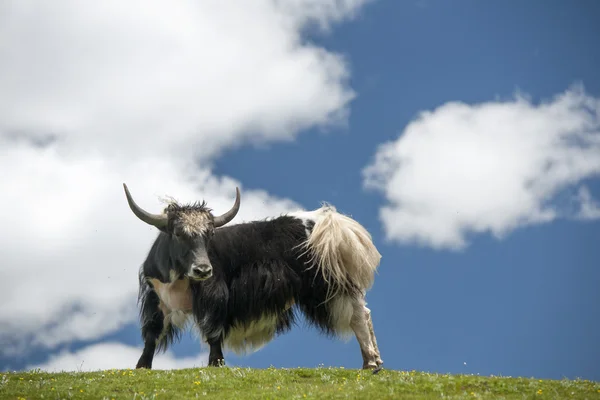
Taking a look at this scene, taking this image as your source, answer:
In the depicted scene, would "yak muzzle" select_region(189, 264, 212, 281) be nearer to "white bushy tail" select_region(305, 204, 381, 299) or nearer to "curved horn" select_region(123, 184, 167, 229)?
"curved horn" select_region(123, 184, 167, 229)

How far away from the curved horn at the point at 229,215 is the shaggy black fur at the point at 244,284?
0.87 ft

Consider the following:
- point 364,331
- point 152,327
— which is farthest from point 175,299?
point 364,331

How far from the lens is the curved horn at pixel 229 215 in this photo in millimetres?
17031

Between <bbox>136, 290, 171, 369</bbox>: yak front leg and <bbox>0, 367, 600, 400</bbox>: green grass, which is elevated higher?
<bbox>136, 290, 171, 369</bbox>: yak front leg

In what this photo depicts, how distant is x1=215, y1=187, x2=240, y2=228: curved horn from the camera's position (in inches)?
671

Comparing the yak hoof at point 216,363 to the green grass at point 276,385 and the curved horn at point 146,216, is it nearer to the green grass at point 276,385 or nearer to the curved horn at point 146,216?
the green grass at point 276,385

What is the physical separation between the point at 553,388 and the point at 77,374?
876 cm

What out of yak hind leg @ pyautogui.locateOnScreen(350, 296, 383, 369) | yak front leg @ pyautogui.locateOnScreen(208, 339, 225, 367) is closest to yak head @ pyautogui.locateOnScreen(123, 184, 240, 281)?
yak front leg @ pyautogui.locateOnScreen(208, 339, 225, 367)

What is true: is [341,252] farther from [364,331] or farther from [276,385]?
[276,385]

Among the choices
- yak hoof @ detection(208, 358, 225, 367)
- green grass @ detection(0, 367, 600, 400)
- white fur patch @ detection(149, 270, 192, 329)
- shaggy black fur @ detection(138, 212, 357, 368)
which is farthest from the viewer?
white fur patch @ detection(149, 270, 192, 329)

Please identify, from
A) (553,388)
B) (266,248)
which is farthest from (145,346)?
(553,388)

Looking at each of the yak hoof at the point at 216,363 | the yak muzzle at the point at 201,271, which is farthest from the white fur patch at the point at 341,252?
the yak hoof at the point at 216,363

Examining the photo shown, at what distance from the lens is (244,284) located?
16781 mm

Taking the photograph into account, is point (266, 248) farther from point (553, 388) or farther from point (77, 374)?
point (553, 388)
